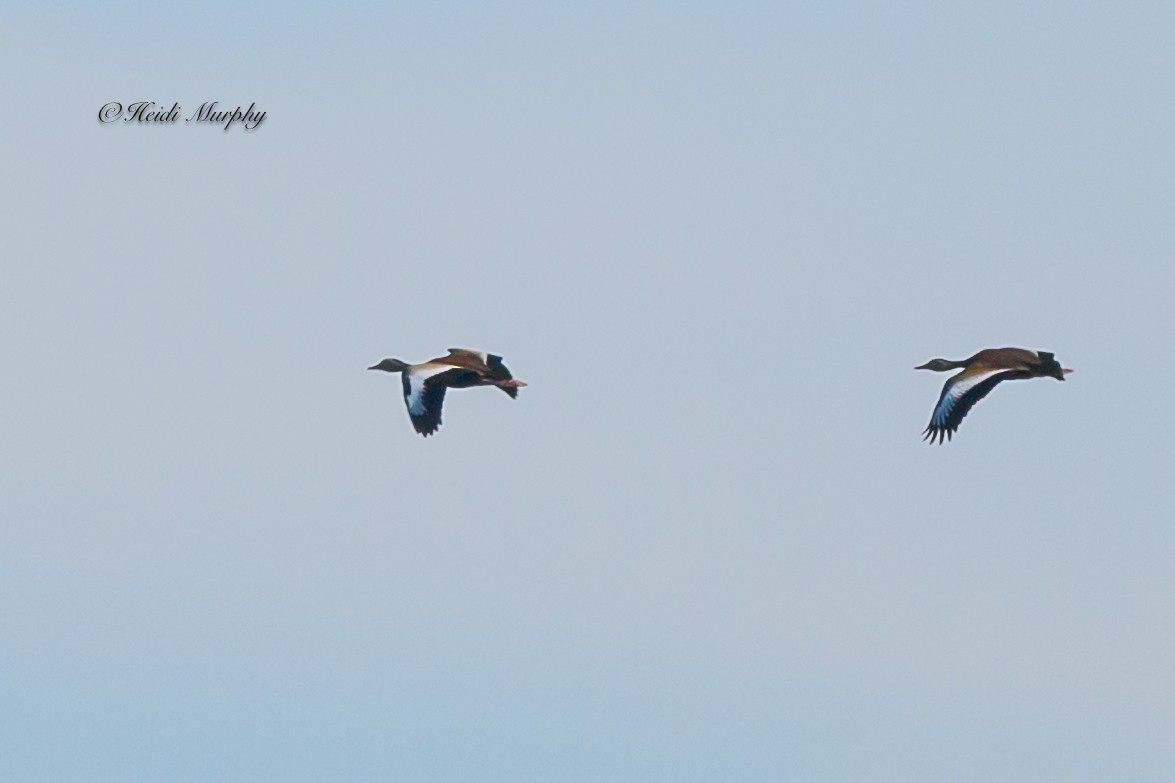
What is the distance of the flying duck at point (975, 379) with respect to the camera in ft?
114

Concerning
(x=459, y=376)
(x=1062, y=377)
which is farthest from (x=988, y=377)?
(x=459, y=376)

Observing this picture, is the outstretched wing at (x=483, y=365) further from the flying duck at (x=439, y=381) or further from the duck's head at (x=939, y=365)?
the duck's head at (x=939, y=365)

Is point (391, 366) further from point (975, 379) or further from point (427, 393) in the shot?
point (975, 379)

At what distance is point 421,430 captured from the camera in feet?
116

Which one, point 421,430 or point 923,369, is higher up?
point 923,369

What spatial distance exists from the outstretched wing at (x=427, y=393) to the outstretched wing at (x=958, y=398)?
713cm

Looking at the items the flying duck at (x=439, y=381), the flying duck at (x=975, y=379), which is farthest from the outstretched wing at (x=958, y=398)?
the flying duck at (x=439, y=381)

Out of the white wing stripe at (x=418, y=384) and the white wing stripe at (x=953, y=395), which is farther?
the white wing stripe at (x=418, y=384)

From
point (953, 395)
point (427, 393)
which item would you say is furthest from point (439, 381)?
point (953, 395)

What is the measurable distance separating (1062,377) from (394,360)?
10.6 metres

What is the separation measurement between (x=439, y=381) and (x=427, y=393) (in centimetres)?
26

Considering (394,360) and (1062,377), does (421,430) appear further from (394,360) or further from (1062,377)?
(1062,377)

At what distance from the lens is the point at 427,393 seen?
3553 cm

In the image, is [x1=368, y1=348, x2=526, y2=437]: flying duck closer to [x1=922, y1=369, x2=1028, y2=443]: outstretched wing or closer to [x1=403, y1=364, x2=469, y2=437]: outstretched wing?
[x1=403, y1=364, x2=469, y2=437]: outstretched wing
